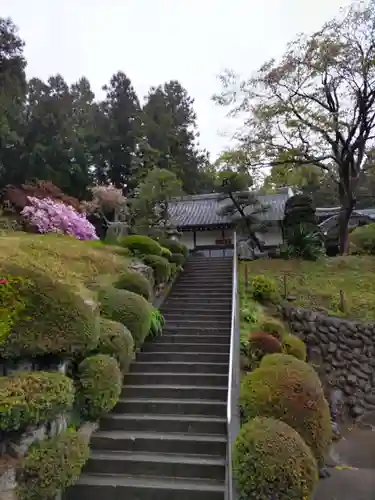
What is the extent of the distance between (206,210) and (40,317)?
812 inches

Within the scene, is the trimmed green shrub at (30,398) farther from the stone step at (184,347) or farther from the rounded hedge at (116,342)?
the stone step at (184,347)

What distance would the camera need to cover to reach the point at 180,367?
7.38m

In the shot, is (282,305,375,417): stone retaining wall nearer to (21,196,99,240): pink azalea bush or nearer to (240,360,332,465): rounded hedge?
(240,360,332,465): rounded hedge

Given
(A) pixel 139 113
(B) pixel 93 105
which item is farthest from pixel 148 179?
(B) pixel 93 105

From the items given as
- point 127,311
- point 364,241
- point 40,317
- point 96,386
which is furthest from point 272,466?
point 364,241

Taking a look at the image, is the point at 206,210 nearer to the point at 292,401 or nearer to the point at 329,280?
the point at 329,280

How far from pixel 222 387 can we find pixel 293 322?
485 centimetres

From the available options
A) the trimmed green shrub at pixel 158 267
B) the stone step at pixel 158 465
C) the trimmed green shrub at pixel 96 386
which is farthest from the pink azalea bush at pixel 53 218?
the stone step at pixel 158 465

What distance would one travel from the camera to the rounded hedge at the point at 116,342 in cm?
626

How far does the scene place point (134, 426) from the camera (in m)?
5.94

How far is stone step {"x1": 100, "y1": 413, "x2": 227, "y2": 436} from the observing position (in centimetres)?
575

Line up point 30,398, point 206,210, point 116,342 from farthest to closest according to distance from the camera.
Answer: point 206,210 < point 116,342 < point 30,398

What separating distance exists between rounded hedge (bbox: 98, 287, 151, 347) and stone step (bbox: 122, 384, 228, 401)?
0.90 metres

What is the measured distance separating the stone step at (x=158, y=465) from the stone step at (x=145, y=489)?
8 cm
